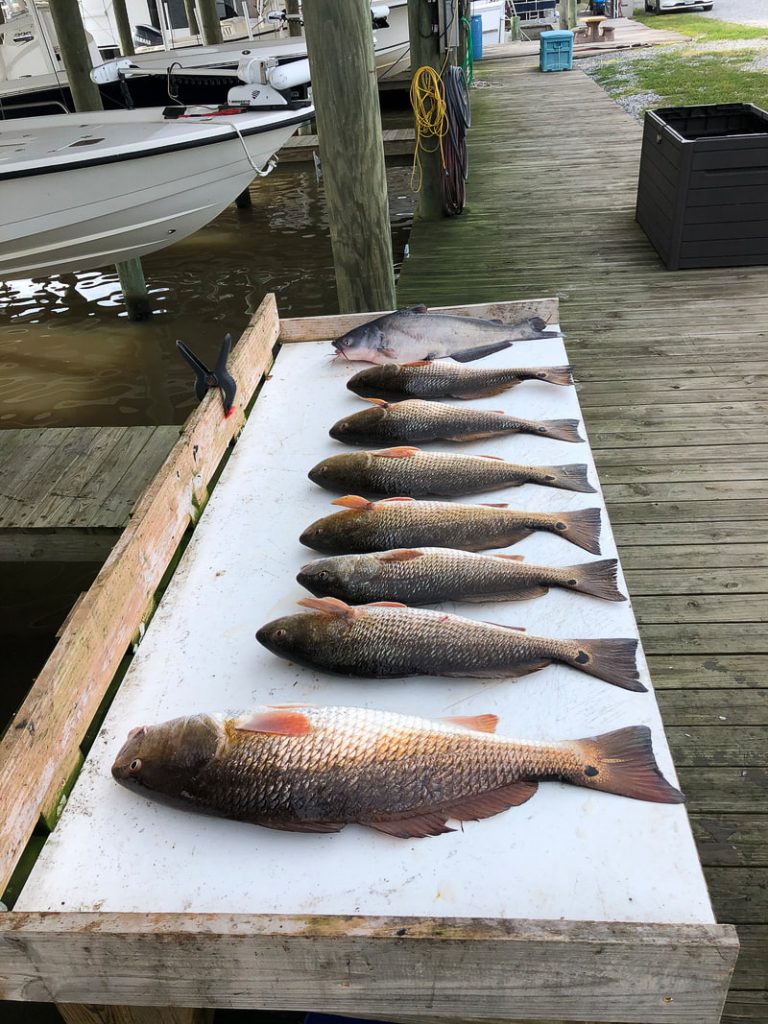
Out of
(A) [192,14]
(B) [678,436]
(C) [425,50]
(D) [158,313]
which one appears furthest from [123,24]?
(B) [678,436]

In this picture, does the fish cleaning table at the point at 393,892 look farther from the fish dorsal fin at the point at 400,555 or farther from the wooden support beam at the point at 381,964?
the fish dorsal fin at the point at 400,555

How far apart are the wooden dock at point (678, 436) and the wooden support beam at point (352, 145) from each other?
1.47m

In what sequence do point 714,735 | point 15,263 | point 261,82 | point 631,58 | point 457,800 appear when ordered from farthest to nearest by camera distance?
point 631,58, point 261,82, point 15,263, point 714,735, point 457,800

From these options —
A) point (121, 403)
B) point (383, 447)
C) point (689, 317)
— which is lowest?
point (121, 403)


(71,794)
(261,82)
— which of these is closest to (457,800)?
(71,794)

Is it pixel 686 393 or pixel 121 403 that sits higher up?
pixel 686 393

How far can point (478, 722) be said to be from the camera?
1.60 meters

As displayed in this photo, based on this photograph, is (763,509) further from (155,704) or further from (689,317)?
(155,704)

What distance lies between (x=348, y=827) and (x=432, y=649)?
434 millimetres

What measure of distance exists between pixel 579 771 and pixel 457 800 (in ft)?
0.79

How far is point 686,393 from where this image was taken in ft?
14.7

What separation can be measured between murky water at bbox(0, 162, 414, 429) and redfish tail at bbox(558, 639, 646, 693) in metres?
6.36

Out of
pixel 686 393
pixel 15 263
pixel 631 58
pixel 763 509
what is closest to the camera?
pixel 763 509

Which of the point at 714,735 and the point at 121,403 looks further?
the point at 121,403
